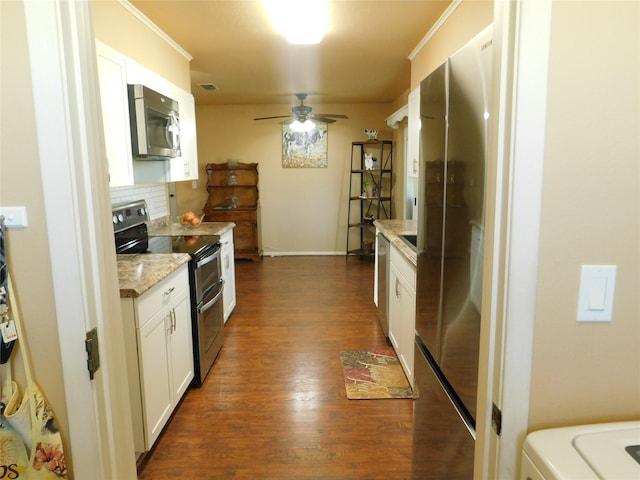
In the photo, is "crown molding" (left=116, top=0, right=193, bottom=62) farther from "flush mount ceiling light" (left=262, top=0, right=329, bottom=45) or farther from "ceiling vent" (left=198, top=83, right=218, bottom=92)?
"ceiling vent" (left=198, top=83, right=218, bottom=92)

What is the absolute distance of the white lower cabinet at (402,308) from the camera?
8.55ft

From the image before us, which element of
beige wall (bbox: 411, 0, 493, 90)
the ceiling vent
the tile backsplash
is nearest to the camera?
beige wall (bbox: 411, 0, 493, 90)

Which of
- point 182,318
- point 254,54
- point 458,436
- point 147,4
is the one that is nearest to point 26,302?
point 458,436

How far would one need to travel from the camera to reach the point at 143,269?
2.29 meters

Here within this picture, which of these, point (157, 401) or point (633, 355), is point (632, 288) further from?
point (157, 401)

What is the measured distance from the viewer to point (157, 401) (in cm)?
220

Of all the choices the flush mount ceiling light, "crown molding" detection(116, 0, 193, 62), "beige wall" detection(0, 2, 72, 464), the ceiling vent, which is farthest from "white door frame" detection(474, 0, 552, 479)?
the ceiling vent

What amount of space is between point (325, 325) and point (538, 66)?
11.3ft

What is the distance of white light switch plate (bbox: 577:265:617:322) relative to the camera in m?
0.83

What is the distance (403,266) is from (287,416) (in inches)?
47.1

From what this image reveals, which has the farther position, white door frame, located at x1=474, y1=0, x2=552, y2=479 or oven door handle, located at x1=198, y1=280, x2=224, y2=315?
oven door handle, located at x1=198, y1=280, x2=224, y2=315

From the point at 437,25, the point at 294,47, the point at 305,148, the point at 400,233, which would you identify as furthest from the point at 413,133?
the point at 305,148

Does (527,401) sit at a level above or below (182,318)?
above

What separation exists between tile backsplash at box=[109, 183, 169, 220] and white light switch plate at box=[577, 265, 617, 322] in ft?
9.71
